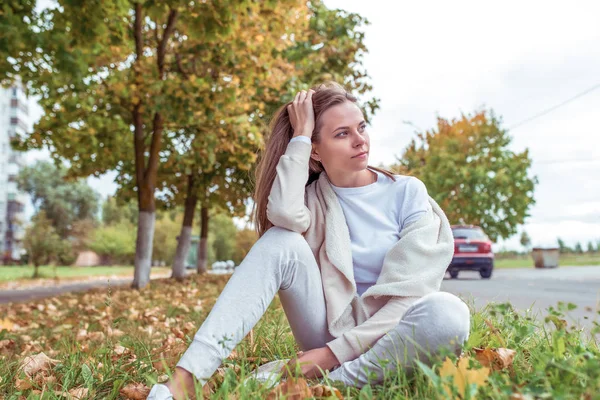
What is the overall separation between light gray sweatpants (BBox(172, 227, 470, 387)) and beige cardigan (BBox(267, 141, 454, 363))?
68 millimetres

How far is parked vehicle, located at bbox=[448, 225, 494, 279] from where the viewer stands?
17531mm

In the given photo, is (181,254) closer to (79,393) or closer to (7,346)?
(7,346)

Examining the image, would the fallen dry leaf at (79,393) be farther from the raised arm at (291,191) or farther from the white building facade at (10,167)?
the white building facade at (10,167)

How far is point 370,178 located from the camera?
3.08m

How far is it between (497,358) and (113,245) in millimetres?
56091

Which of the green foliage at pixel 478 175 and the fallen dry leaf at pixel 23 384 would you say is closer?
the fallen dry leaf at pixel 23 384

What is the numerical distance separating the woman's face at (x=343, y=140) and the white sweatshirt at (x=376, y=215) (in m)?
0.12

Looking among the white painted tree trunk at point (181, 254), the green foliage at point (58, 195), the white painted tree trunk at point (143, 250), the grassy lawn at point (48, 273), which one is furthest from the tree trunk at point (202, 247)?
the green foliage at point (58, 195)

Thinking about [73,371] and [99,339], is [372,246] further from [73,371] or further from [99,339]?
[99,339]

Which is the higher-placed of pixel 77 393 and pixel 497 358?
pixel 497 358

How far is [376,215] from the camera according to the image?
2.89m

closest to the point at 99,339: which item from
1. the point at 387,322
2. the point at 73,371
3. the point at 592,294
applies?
the point at 73,371

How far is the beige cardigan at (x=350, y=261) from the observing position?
2500 millimetres

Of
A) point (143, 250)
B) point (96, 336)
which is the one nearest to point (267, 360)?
point (96, 336)
